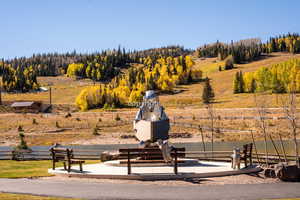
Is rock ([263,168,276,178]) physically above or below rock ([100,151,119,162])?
above

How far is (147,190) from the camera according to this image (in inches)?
693

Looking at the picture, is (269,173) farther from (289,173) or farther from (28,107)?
(28,107)

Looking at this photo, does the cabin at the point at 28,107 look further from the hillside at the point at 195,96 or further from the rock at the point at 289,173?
the rock at the point at 289,173

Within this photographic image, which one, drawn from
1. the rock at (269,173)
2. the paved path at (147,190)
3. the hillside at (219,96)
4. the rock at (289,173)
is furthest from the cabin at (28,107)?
the rock at (289,173)

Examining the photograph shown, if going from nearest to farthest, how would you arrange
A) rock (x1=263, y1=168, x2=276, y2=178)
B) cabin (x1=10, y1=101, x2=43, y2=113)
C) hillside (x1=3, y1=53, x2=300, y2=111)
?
rock (x1=263, y1=168, x2=276, y2=178) < hillside (x1=3, y1=53, x2=300, y2=111) < cabin (x1=10, y1=101, x2=43, y2=113)

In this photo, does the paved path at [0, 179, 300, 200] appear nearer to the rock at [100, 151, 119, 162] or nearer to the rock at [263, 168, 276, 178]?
the rock at [263, 168, 276, 178]

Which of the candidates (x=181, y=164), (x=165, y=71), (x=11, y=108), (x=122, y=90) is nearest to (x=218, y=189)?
(x=181, y=164)

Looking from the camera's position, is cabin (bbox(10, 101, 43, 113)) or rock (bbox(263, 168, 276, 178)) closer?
rock (bbox(263, 168, 276, 178))

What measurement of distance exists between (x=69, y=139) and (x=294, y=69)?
287 ft

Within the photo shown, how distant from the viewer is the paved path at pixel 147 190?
53.1 ft

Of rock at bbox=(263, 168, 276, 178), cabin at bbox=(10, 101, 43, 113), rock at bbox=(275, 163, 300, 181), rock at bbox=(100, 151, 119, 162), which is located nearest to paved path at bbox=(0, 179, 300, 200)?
rock at bbox=(275, 163, 300, 181)

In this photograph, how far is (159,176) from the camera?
20344 mm

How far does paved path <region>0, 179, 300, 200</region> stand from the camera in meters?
16.2

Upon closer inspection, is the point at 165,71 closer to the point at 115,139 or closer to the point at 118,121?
the point at 118,121
